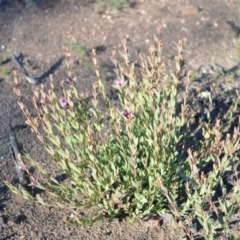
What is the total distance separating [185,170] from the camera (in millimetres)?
→ 3312

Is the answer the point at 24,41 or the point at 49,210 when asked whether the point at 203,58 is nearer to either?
the point at 24,41

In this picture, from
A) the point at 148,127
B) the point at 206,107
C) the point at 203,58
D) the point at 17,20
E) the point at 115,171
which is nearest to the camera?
the point at 115,171

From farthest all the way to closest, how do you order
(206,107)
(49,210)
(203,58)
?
(203,58), (206,107), (49,210)

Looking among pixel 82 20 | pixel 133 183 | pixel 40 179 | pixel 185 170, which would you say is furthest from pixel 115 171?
pixel 82 20

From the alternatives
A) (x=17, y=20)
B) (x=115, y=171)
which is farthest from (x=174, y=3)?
(x=115, y=171)

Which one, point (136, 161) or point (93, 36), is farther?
point (93, 36)

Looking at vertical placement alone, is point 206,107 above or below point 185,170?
below

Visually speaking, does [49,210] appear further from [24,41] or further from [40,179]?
[24,41]

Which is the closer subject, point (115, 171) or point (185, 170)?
point (115, 171)

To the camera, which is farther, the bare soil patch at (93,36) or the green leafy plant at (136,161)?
the bare soil patch at (93,36)

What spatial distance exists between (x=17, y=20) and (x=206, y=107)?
78.6 inches

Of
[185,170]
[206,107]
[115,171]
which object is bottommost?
[206,107]

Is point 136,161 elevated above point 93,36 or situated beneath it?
elevated above

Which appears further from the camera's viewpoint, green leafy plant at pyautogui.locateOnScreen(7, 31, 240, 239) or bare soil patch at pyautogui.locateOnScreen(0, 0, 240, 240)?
bare soil patch at pyautogui.locateOnScreen(0, 0, 240, 240)
